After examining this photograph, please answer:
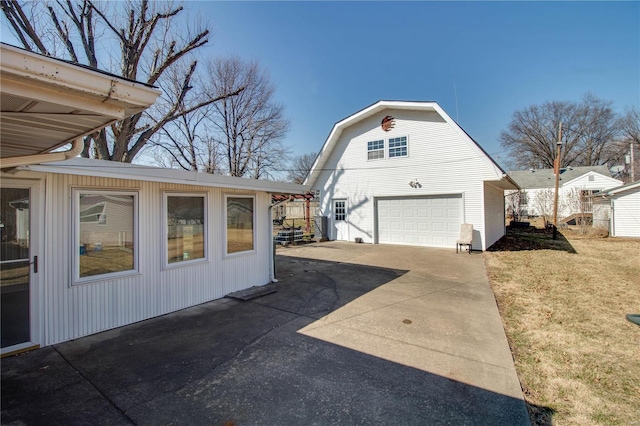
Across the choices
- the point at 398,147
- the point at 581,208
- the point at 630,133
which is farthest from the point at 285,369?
the point at 630,133

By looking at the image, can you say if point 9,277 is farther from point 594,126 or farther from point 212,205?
point 594,126

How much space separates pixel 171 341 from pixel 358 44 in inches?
505

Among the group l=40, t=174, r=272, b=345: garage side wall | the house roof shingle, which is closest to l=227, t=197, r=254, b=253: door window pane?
l=40, t=174, r=272, b=345: garage side wall

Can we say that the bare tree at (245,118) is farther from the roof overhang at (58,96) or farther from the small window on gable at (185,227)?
the roof overhang at (58,96)

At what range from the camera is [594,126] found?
113 feet

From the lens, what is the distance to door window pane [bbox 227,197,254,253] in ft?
19.4

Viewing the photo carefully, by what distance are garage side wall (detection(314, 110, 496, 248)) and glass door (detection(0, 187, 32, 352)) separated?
1212 centimetres

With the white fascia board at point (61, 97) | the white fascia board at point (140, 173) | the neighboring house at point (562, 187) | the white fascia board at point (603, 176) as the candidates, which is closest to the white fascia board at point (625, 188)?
the neighboring house at point (562, 187)

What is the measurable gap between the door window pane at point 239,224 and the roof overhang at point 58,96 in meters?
3.72

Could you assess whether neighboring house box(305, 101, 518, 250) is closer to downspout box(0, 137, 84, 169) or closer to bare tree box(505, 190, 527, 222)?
downspout box(0, 137, 84, 169)

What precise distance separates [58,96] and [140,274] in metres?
3.67

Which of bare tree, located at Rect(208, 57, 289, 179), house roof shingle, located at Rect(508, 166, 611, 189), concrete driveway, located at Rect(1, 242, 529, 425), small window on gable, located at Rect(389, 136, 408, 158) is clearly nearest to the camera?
concrete driveway, located at Rect(1, 242, 529, 425)

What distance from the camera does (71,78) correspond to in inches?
59.3

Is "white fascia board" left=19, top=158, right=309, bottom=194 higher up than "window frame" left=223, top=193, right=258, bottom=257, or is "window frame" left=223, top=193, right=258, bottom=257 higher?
"white fascia board" left=19, top=158, right=309, bottom=194
